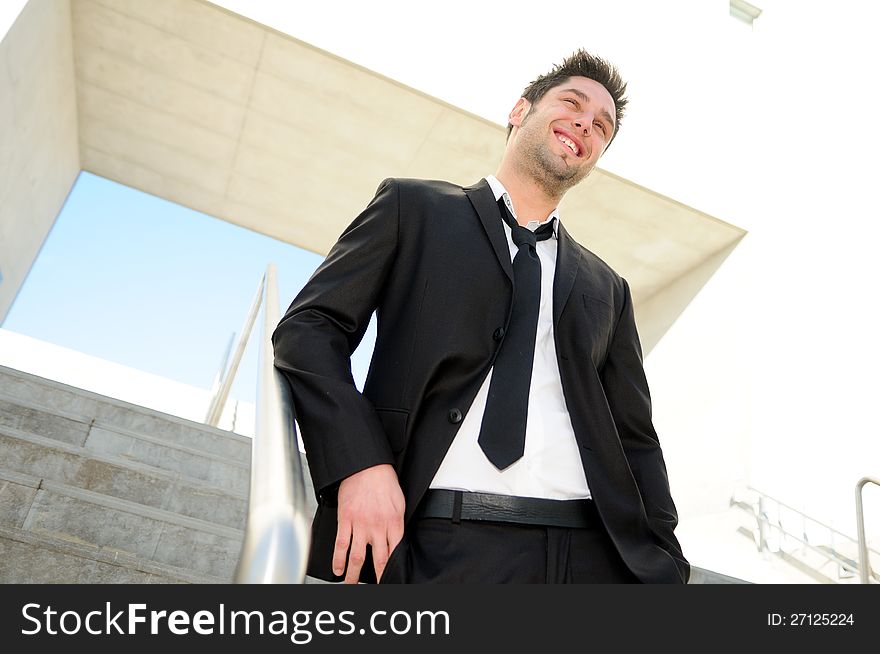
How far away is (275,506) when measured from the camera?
1.98 feet

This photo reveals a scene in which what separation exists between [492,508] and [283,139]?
5.17 meters

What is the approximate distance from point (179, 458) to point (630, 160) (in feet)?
13.2

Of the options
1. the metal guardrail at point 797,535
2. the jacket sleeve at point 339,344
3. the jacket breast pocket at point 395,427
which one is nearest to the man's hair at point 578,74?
the jacket sleeve at point 339,344

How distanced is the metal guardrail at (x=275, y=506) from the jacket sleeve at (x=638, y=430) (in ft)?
2.11

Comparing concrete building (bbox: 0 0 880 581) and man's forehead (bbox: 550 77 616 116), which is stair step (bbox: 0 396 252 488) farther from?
concrete building (bbox: 0 0 880 581)

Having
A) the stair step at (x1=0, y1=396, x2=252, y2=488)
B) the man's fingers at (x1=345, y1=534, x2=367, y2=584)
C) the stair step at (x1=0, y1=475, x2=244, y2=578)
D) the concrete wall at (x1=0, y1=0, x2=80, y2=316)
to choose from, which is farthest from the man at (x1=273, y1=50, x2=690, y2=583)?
the concrete wall at (x1=0, y1=0, x2=80, y2=316)

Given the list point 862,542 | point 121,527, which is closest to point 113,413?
point 121,527

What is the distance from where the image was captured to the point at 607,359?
1353 millimetres

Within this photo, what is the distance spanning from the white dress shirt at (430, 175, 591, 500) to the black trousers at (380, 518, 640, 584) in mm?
54

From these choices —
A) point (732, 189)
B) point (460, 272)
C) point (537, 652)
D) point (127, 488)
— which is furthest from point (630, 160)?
point (537, 652)

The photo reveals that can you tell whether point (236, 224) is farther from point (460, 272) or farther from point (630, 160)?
point (460, 272)

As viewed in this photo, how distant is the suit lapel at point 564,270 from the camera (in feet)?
3.98

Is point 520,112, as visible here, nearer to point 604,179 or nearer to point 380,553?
point 380,553

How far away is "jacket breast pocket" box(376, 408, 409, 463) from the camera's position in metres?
1.00
